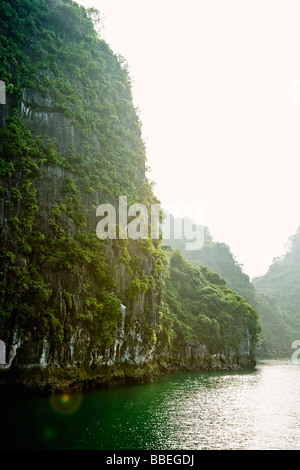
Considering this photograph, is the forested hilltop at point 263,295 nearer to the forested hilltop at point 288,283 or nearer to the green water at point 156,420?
the forested hilltop at point 288,283

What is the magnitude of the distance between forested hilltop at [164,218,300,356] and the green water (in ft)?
151

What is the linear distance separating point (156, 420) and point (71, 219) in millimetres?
14942

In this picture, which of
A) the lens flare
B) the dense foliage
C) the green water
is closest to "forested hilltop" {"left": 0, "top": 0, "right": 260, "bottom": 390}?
the dense foliage

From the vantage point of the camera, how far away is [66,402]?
18375 mm

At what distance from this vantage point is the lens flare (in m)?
16.7

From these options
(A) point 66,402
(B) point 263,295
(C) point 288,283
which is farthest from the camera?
(C) point 288,283

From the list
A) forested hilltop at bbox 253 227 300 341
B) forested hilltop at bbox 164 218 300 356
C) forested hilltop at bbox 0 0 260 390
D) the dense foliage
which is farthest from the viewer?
forested hilltop at bbox 253 227 300 341

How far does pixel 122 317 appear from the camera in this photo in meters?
25.2

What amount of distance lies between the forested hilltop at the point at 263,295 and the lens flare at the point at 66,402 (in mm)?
50057

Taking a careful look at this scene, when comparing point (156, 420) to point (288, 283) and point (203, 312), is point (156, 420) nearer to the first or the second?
point (203, 312)

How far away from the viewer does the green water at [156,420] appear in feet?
43.3

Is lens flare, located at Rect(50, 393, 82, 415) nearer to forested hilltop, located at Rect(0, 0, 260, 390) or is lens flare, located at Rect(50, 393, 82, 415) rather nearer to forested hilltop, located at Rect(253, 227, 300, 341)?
forested hilltop, located at Rect(0, 0, 260, 390)

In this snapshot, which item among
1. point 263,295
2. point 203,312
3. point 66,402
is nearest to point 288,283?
point 263,295
